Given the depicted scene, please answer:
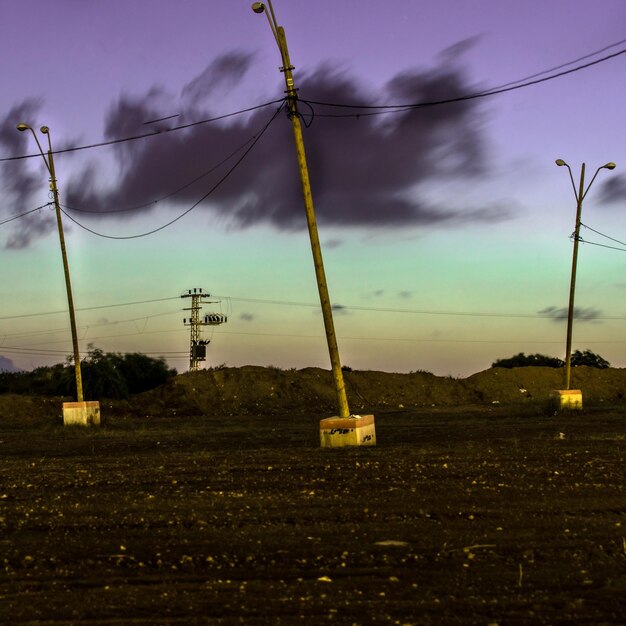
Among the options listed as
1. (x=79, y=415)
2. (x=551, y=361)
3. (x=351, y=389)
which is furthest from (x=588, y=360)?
(x=79, y=415)

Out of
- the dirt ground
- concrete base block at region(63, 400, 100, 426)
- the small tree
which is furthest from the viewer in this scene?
the small tree

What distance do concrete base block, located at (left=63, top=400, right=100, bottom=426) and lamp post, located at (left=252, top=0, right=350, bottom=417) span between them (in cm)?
1671

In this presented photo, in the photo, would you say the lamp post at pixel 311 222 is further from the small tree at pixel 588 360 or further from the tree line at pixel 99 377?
the small tree at pixel 588 360

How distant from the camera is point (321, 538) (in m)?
8.48

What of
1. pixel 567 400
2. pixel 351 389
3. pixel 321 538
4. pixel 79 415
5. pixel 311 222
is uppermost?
pixel 311 222

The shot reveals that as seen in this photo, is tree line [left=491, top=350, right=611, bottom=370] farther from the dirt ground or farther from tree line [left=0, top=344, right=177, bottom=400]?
the dirt ground

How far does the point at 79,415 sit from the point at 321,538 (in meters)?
26.7

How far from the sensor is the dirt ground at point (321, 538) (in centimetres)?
619

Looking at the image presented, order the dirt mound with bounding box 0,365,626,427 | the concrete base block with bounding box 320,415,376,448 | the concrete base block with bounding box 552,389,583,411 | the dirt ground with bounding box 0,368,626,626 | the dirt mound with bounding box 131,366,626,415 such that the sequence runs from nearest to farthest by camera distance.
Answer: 1. the dirt ground with bounding box 0,368,626,626
2. the concrete base block with bounding box 320,415,376,448
3. the concrete base block with bounding box 552,389,583,411
4. the dirt mound with bounding box 0,365,626,427
5. the dirt mound with bounding box 131,366,626,415

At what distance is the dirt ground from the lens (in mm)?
6188

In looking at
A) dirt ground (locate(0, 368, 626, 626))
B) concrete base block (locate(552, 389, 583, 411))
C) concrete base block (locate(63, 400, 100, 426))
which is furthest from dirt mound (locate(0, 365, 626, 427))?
dirt ground (locate(0, 368, 626, 626))

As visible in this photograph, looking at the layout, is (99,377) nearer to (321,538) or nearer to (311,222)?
(311,222)

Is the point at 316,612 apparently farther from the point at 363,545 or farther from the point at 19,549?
the point at 19,549

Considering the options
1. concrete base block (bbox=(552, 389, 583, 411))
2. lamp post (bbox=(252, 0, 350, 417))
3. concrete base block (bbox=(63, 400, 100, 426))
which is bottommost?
concrete base block (bbox=(552, 389, 583, 411))
